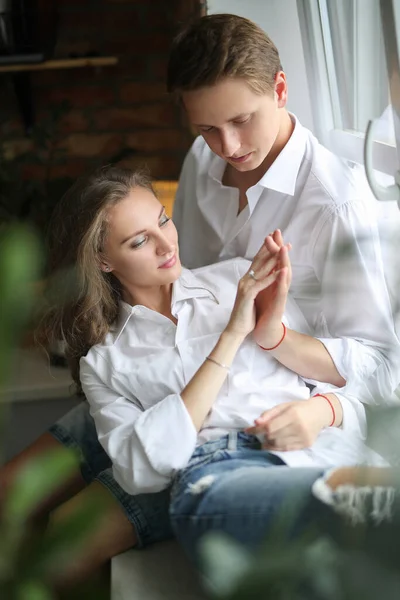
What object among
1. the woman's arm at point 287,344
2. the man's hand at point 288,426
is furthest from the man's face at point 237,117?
the man's hand at point 288,426

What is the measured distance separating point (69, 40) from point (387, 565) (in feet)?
11.2

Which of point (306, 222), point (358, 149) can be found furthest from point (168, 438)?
point (358, 149)

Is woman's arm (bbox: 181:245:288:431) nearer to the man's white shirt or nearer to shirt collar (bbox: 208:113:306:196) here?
the man's white shirt

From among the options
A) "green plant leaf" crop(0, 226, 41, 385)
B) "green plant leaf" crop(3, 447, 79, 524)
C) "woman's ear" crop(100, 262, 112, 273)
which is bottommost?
"woman's ear" crop(100, 262, 112, 273)

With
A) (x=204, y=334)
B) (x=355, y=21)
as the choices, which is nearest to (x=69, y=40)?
(x=355, y=21)

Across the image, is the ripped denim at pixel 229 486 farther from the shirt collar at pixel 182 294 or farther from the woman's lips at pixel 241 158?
the woman's lips at pixel 241 158

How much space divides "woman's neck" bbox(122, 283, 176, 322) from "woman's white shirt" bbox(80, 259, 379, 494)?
1.1 inches

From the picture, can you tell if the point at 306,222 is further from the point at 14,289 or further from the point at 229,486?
the point at 14,289

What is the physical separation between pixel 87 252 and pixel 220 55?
1.46 ft

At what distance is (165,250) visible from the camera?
1.39 meters

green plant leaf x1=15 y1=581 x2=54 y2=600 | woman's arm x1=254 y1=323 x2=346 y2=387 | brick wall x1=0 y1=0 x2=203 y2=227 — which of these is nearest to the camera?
green plant leaf x1=15 y1=581 x2=54 y2=600

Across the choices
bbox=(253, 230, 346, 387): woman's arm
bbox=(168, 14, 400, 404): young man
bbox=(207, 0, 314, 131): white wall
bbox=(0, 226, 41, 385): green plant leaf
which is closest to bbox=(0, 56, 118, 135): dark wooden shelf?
bbox=(207, 0, 314, 131): white wall

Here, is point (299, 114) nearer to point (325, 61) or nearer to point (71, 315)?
point (325, 61)

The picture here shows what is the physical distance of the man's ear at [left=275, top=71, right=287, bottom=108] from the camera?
1.38 m
